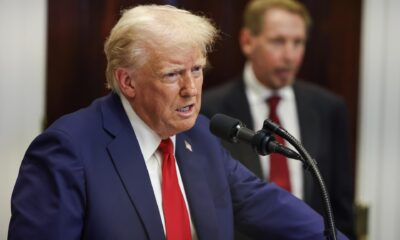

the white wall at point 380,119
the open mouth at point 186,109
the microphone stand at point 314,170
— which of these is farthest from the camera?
the white wall at point 380,119

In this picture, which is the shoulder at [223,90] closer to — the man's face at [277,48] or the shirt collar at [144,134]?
the man's face at [277,48]

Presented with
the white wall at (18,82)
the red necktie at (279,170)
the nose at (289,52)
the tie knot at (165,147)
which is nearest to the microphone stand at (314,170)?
the tie knot at (165,147)

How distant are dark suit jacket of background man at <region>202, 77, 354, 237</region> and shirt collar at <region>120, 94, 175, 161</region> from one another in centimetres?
104

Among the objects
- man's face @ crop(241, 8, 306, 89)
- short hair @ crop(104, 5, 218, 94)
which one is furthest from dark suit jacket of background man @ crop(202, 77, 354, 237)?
short hair @ crop(104, 5, 218, 94)

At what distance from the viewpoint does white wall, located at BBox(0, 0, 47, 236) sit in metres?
3.04

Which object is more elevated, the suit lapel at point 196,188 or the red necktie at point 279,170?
the suit lapel at point 196,188

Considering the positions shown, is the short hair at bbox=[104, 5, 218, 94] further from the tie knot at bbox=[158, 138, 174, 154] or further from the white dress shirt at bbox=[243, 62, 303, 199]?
the white dress shirt at bbox=[243, 62, 303, 199]

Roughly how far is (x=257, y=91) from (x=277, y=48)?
0.22 m

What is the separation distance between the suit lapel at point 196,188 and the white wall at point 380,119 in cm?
156

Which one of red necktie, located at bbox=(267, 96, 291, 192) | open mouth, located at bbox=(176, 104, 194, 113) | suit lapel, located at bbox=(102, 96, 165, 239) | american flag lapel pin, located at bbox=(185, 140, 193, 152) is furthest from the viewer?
red necktie, located at bbox=(267, 96, 291, 192)

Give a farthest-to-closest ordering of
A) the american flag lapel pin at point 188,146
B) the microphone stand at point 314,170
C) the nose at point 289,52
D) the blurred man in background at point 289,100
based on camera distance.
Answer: the nose at point 289,52
the blurred man in background at point 289,100
the american flag lapel pin at point 188,146
the microphone stand at point 314,170

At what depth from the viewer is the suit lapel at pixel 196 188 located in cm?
199

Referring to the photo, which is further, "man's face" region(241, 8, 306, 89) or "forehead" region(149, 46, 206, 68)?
"man's face" region(241, 8, 306, 89)

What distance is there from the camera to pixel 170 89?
6.42ft
